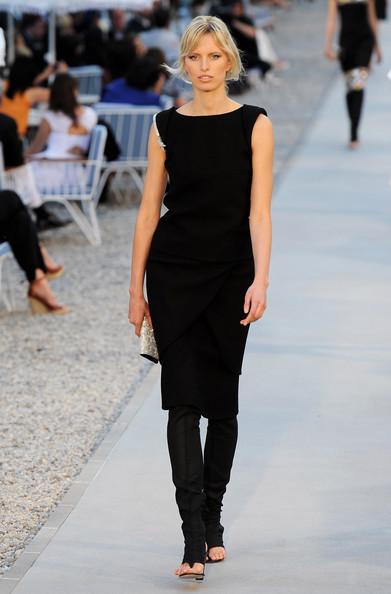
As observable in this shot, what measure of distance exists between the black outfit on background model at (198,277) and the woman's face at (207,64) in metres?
0.10

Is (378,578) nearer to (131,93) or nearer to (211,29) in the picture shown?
(211,29)

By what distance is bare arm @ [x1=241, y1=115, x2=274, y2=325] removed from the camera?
14.8ft

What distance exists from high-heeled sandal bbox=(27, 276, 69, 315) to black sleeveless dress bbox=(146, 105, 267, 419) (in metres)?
4.34

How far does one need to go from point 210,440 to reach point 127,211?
8.11m

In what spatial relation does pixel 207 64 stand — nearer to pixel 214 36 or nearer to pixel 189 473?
pixel 214 36

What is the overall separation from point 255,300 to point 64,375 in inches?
129

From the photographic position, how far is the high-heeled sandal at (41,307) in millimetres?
8984

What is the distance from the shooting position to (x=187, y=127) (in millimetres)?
4570

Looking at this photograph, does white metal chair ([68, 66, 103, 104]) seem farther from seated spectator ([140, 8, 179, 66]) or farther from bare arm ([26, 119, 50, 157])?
bare arm ([26, 119, 50, 157])

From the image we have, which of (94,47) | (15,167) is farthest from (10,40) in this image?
(15,167)

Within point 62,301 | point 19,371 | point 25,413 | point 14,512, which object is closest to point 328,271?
point 62,301

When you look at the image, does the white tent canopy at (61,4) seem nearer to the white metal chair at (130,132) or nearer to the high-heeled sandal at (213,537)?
the white metal chair at (130,132)

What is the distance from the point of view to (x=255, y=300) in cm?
452

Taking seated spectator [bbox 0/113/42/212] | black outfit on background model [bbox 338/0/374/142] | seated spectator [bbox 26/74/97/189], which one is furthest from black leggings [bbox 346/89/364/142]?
seated spectator [bbox 0/113/42/212]
